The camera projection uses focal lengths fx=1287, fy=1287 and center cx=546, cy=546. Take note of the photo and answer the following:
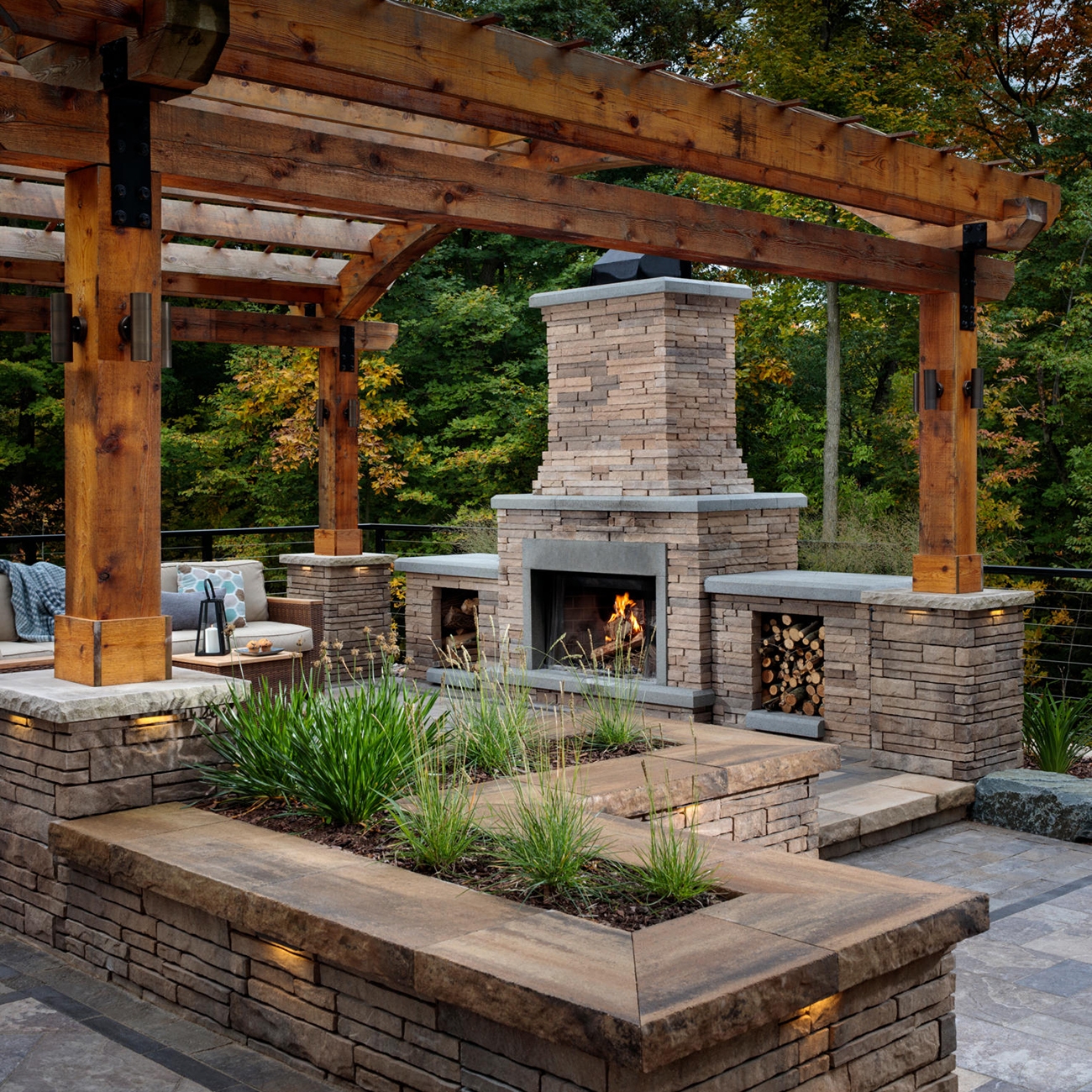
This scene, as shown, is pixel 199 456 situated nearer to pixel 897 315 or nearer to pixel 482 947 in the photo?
pixel 897 315

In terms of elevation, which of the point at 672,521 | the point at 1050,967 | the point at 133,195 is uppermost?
the point at 133,195

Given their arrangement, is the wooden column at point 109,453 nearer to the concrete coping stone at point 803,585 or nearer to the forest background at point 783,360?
the concrete coping stone at point 803,585

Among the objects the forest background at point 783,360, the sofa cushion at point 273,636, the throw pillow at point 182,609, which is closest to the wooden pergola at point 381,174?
the throw pillow at point 182,609

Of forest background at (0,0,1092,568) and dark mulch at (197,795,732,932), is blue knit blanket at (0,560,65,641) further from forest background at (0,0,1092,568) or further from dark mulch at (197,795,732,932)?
forest background at (0,0,1092,568)

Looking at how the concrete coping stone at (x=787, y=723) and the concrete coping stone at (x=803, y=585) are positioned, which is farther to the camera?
the concrete coping stone at (x=787, y=723)

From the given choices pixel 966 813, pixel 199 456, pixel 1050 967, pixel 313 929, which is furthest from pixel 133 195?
pixel 199 456

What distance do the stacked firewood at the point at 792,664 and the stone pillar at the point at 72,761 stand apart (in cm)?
406

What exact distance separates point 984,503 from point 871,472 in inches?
106

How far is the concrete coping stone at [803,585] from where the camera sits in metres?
7.16

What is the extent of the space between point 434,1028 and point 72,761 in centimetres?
170

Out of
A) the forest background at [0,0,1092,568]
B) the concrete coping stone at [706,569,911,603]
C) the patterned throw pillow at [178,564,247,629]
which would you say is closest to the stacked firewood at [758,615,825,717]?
the concrete coping stone at [706,569,911,603]

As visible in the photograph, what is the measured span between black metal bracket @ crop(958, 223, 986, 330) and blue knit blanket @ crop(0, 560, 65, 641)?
553 cm

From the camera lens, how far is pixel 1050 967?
452 cm

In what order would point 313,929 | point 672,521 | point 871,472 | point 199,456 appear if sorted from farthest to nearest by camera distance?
point 871,472 < point 199,456 < point 672,521 < point 313,929
